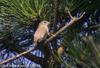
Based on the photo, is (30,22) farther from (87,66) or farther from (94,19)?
(87,66)

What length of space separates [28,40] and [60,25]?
19 cm

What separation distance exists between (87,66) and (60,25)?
41 centimetres

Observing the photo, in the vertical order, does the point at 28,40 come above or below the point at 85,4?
below

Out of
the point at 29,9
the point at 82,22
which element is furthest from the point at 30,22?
the point at 82,22

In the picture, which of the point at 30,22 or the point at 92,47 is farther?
the point at 30,22

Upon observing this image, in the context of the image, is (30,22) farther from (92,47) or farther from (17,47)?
(92,47)

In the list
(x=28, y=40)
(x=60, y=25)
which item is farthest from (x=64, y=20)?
(x=28, y=40)

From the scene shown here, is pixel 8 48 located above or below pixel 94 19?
below

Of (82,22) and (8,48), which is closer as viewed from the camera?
(82,22)

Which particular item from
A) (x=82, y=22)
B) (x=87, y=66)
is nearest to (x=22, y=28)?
(x=82, y=22)

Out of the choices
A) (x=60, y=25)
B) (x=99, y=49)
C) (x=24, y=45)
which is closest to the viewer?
(x=99, y=49)

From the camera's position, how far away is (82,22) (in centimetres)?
92

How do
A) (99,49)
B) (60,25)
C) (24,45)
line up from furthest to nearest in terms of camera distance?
(24,45) → (60,25) → (99,49)

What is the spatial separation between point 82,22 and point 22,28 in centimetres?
19
